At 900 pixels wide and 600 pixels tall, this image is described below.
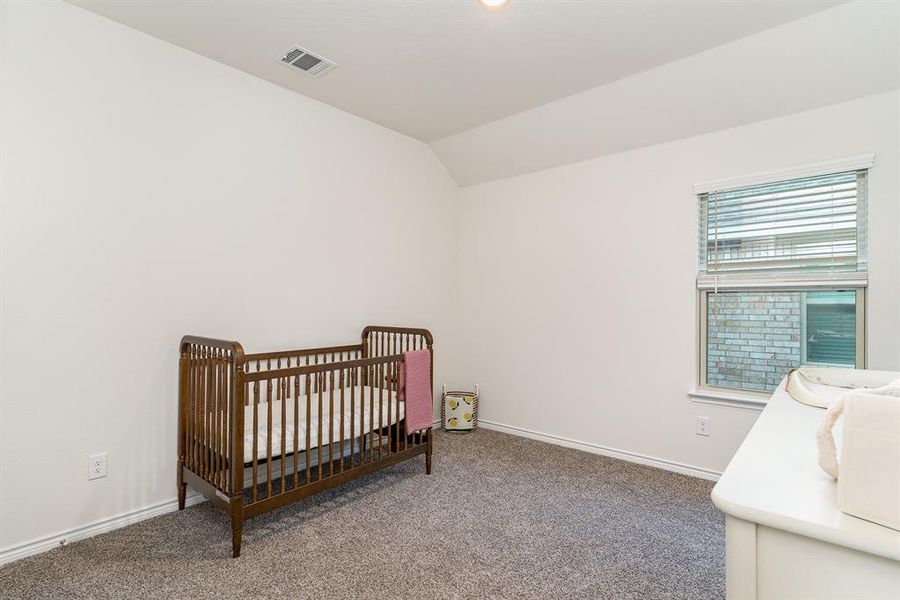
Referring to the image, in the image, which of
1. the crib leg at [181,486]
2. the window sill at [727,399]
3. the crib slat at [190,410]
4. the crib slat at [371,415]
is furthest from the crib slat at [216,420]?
the window sill at [727,399]

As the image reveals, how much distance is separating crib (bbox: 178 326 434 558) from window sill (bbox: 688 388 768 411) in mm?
1661

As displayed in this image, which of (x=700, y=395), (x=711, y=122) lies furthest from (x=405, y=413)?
(x=711, y=122)

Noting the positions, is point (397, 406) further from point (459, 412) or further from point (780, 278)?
point (780, 278)

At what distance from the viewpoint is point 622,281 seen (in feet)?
9.61

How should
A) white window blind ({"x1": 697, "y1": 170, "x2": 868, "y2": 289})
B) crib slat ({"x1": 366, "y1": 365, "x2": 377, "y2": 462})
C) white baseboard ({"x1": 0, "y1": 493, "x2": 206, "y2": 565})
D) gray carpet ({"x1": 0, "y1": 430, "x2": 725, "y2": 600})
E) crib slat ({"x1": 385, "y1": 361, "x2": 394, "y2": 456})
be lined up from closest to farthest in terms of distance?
gray carpet ({"x1": 0, "y1": 430, "x2": 725, "y2": 600}) → white baseboard ({"x1": 0, "y1": 493, "x2": 206, "y2": 565}) → white window blind ({"x1": 697, "y1": 170, "x2": 868, "y2": 289}) → crib slat ({"x1": 366, "y1": 365, "x2": 377, "y2": 462}) → crib slat ({"x1": 385, "y1": 361, "x2": 394, "y2": 456})

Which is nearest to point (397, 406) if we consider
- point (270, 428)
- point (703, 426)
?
point (270, 428)

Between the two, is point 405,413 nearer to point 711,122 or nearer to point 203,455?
point 203,455

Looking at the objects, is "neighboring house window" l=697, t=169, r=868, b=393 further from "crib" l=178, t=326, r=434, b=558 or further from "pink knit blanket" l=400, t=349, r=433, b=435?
"crib" l=178, t=326, r=434, b=558

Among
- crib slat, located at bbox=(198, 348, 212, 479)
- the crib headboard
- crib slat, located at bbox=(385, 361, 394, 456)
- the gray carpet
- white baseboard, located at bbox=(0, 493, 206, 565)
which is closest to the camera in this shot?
the gray carpet

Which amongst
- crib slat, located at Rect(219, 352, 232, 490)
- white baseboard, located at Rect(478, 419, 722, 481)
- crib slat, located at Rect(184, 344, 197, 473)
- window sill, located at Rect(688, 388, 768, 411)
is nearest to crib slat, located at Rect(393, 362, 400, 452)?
crib slat, located at Rect(219, 352, 232, 490)

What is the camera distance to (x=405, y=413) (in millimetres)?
2527

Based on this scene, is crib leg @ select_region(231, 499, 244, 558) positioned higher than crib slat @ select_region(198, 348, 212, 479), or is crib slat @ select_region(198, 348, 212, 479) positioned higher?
crib slat @ select_region(198, 348, 212, 479)

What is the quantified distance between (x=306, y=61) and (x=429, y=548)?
2.49 metres

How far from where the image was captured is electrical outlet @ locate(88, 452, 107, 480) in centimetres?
195
